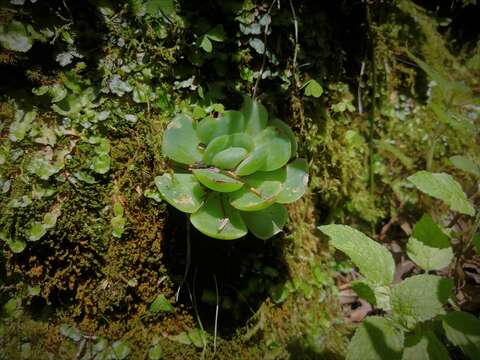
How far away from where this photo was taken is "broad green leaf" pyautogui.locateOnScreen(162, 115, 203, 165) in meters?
1.27

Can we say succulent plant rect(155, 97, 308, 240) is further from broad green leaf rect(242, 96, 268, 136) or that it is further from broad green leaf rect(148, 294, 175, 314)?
broad green leaf rect(148, 294, 175, 314)

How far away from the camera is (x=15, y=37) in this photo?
1.20 metres

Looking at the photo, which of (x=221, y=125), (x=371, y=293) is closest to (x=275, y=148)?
(x=221, y=125)

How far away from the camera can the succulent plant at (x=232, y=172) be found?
48.5 inches

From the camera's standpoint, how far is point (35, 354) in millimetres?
1420

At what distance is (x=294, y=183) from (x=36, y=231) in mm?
1017

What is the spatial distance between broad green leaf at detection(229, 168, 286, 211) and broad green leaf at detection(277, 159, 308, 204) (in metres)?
0.03

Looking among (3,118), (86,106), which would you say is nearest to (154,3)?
(86,106)

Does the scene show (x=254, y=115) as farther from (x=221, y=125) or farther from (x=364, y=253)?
(x=364, y=253)

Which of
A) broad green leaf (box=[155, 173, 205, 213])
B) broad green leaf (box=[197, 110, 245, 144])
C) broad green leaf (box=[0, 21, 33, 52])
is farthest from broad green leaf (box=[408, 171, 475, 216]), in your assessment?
broad green leaf (box=[0, 21, 33, 52])

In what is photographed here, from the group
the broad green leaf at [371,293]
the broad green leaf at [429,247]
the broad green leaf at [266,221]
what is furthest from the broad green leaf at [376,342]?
the broad green leaf at [266,221]

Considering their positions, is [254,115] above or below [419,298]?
above

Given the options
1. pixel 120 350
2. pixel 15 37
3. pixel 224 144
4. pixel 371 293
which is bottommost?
pixel 120 350

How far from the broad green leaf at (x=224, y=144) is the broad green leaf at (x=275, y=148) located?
5cm
